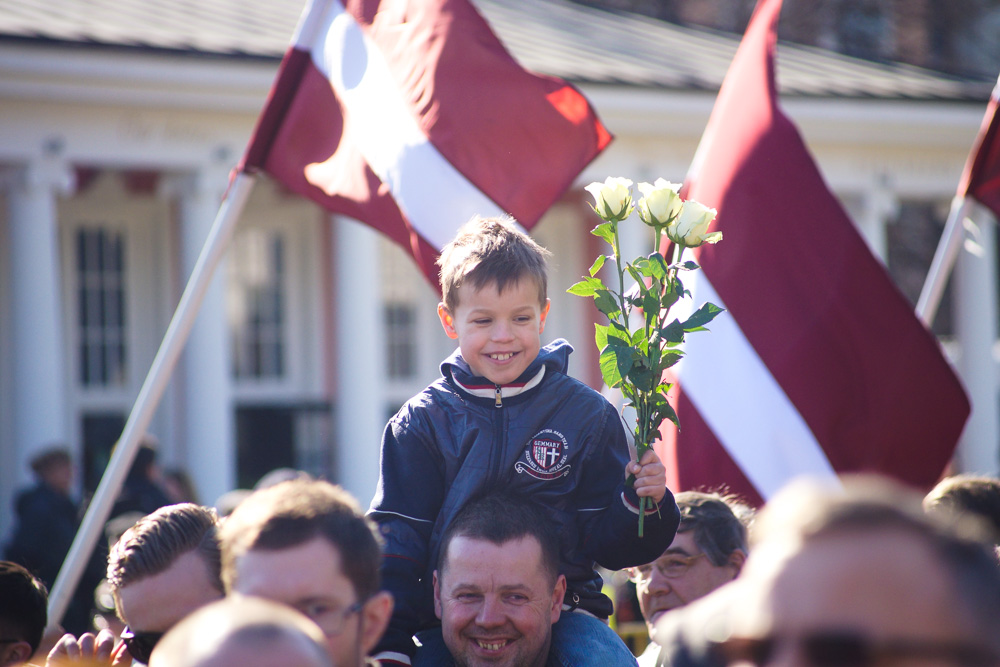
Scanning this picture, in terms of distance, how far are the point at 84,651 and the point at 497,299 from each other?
1.48 m

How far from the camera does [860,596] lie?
3.84 ft

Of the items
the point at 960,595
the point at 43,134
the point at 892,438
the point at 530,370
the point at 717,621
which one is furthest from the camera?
the point at 43,134

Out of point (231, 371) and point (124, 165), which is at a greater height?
point (124, 165)

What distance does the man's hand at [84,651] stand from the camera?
3.04 m

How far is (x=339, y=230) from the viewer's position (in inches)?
486

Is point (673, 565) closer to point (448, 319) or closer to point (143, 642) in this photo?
point (448, 319)

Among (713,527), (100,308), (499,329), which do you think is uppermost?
(100,308)

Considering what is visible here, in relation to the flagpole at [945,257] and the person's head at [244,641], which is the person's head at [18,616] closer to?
the person's head at [244,641]

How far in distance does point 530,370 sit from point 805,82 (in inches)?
456

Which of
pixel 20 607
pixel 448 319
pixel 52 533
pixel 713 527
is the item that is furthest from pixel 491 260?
pixel 52 533

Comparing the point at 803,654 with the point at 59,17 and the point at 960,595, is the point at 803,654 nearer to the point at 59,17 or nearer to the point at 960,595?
the point at 960,595

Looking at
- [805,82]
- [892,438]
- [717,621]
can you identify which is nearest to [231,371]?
[805,82]

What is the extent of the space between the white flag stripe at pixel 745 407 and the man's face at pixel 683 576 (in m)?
1.26

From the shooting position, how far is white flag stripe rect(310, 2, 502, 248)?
4766 millimetres
